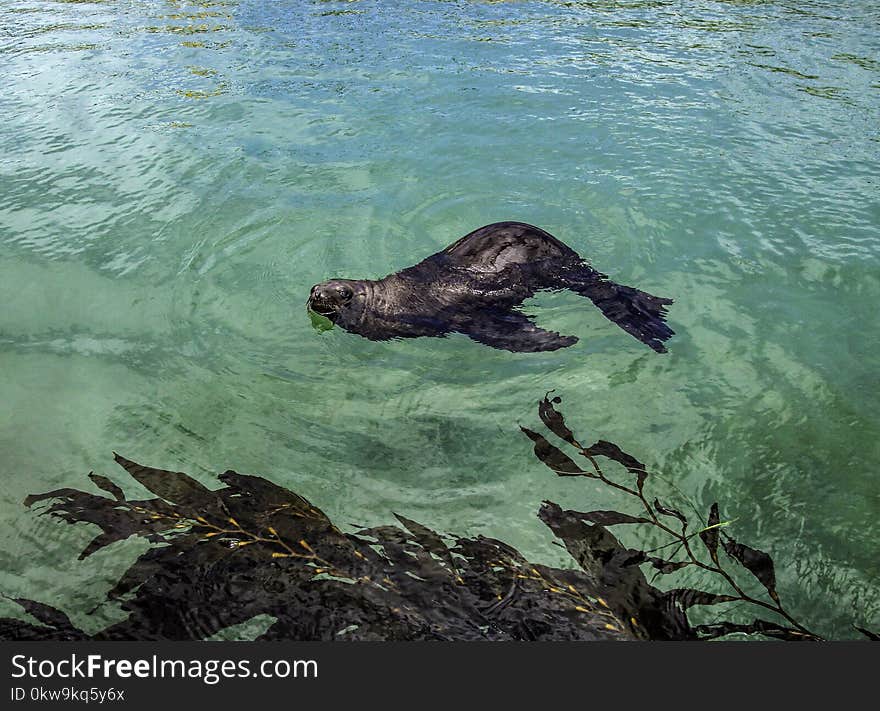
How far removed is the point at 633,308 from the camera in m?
5.49

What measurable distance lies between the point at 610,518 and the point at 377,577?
4.32ft

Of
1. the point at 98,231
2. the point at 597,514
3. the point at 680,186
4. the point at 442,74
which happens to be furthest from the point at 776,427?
the point at 442,74

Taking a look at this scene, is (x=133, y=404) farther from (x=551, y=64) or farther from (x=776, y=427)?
(x=551, y=64)

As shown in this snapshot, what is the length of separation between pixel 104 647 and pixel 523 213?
567 centimetres

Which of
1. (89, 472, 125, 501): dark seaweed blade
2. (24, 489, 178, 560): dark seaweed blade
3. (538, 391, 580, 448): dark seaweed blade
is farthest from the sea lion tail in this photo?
(89, 472, 125, 501): dark seaweed blade

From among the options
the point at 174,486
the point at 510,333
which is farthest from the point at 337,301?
the point at 174,486

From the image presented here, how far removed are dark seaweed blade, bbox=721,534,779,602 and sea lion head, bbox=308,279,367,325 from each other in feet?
10.2

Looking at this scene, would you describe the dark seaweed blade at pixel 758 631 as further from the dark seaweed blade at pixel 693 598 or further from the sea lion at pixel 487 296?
the sea lion at pixel 487 296

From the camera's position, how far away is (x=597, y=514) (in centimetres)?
364

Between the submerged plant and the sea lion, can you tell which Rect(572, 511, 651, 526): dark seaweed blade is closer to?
the submerged plant

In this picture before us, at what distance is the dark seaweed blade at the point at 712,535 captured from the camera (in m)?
3.42

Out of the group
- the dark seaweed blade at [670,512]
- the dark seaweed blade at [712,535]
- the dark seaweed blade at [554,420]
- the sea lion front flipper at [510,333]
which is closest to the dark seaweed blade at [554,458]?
the dark seaweed blade at [554,420]

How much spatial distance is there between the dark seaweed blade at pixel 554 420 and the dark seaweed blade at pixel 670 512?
677 millimetres

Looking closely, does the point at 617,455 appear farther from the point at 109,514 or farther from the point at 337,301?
the point at 109,514
